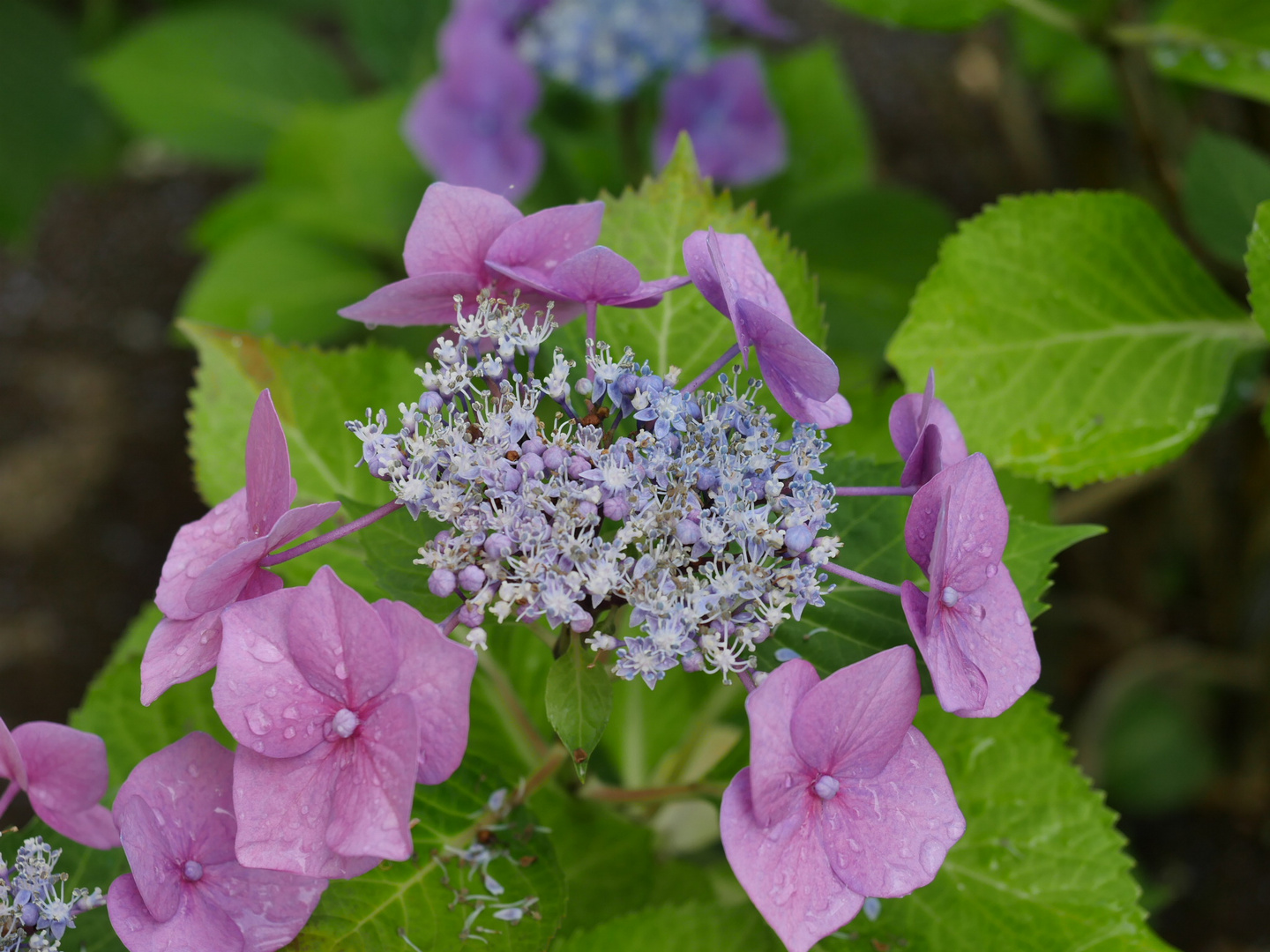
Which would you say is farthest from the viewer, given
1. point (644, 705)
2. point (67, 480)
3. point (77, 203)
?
point (77, 203)

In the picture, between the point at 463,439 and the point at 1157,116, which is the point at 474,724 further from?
the point at 1157,116

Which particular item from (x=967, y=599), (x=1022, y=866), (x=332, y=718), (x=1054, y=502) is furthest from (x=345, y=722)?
(x=1054, y=502)

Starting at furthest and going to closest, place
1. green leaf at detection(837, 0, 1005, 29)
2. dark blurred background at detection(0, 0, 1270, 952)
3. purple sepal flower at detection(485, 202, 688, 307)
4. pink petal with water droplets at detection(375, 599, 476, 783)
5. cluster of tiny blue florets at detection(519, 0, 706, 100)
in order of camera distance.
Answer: dark blurred background at detection(0, 0, 1270, 952), cluster of tiny blue florets at detection(519, 0, 706, 100), green leaf at detection(837, 0, 1005, 29), purple sepal flower at detection(485, 202, 688, 307), pink petal with water droplets at detection(375, 599, 476, 783)

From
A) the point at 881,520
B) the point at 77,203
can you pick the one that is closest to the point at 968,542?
the point at 881,520

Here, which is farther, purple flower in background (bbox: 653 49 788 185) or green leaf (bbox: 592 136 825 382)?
purple flower in background (bbox: 653 49 788 185)

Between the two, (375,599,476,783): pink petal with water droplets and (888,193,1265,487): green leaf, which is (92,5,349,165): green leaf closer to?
(888,193,1265,487): green leaf

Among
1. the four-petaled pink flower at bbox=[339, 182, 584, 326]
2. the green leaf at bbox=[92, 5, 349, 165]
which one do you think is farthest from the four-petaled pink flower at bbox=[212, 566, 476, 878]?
the green leaf at bbox=[92, 5, 349, 165]
